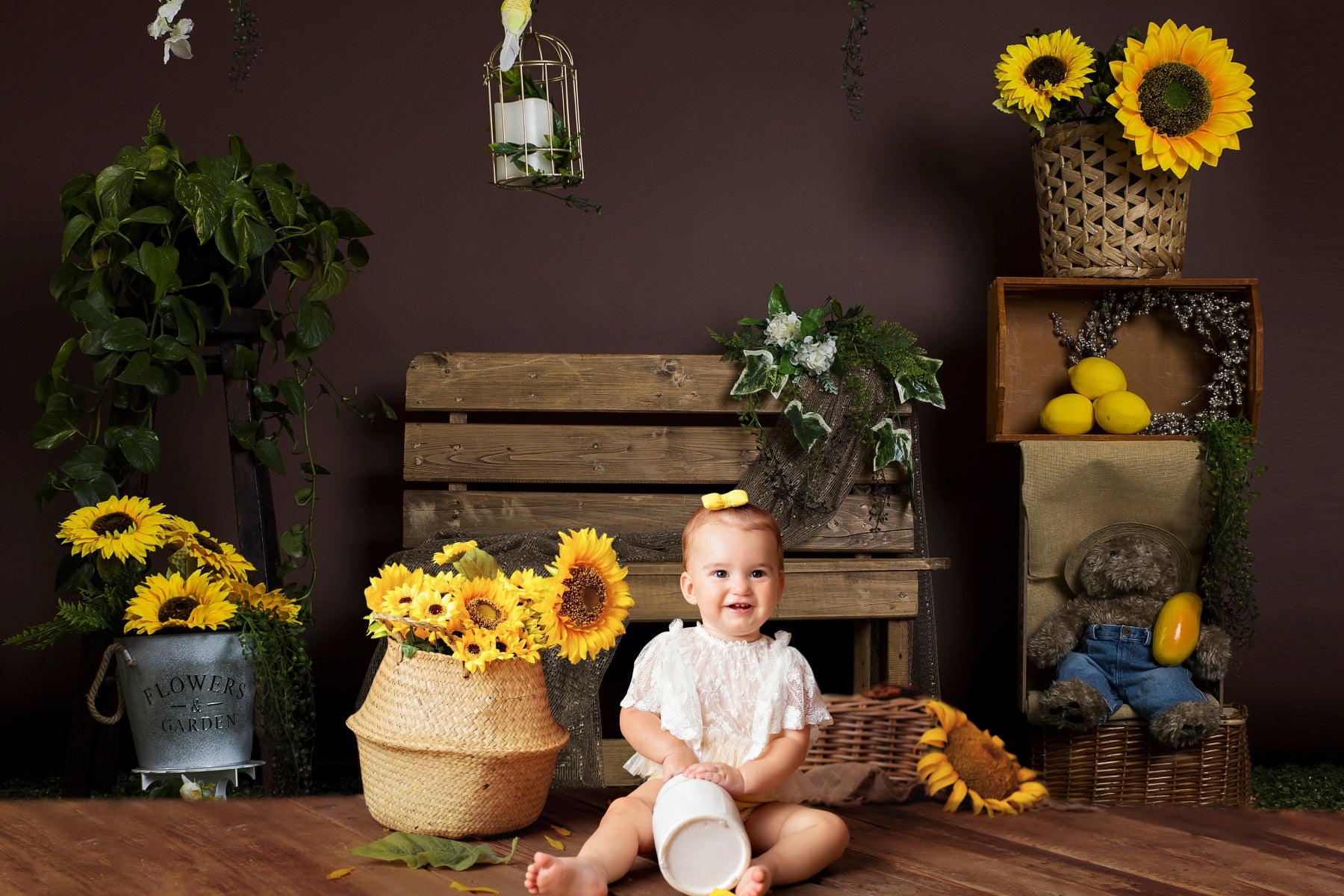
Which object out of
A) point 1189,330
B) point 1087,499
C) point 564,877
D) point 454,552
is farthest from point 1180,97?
point 564,877

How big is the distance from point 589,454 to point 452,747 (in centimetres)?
138

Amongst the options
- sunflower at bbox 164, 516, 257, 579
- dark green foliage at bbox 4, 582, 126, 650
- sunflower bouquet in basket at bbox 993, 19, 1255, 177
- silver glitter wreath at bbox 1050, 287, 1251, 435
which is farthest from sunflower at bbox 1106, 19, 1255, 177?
dark green foliage at bbox 4, 582, 126, 650

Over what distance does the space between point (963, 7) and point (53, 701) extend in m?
2.97

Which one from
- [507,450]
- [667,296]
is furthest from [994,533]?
[507,450]

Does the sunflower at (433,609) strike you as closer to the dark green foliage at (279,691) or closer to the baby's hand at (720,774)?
the baby's hand at (720,774)

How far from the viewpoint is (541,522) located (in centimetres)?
278

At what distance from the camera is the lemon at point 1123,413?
2.66 metres

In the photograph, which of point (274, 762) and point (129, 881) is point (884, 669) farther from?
point (129, 881)

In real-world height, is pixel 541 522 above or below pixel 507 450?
below

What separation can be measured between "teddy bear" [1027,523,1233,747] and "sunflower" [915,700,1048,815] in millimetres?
463

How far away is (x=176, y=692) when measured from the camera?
217cm

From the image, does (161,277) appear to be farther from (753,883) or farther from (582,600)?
(753,883)

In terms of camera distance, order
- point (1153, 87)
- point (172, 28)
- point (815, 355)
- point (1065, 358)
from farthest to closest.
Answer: point (1065, 358), point (815, 355), point (1153, 87), point (172, 28)

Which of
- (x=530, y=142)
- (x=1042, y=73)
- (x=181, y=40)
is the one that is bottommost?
(x=530, y=142)
